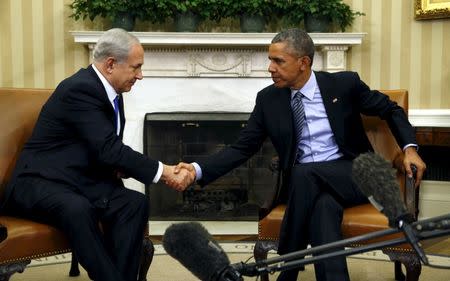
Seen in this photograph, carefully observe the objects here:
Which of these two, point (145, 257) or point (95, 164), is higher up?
point (95, 164)

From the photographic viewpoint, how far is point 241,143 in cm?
285

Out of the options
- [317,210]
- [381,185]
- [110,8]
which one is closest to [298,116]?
[317,210]

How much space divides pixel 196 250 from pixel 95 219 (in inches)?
60.0

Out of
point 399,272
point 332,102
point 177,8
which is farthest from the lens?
point 177,8

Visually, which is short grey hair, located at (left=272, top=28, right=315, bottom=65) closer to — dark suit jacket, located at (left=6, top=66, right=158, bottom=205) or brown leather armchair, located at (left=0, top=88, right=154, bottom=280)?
dark suit jacket, located at (left=6, top=66, right=158, bottom=205)

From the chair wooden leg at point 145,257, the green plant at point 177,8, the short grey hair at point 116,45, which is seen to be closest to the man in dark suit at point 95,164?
the short grey hair at point 116,45

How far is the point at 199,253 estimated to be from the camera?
0.84 meters

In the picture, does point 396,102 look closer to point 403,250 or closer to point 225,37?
point 403,250

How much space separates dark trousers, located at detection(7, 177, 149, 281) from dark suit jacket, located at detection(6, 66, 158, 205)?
0.16ft

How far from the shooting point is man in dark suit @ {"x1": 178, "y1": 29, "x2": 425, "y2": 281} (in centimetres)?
262

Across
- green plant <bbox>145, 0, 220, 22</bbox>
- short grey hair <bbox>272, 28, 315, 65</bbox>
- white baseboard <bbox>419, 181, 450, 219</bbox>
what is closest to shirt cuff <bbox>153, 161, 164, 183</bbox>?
short grey hair <bbox>272, 28, 315, 65</bbox>

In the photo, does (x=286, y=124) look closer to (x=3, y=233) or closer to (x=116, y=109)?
(x=116, y=109)

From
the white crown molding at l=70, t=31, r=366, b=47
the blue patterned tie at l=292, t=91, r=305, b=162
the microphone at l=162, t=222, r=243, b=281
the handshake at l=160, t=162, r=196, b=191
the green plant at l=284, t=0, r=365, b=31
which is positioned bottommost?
the handshake at l=160, t=162, r=196, b=191

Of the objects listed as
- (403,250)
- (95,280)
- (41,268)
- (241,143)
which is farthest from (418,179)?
(41,268)
